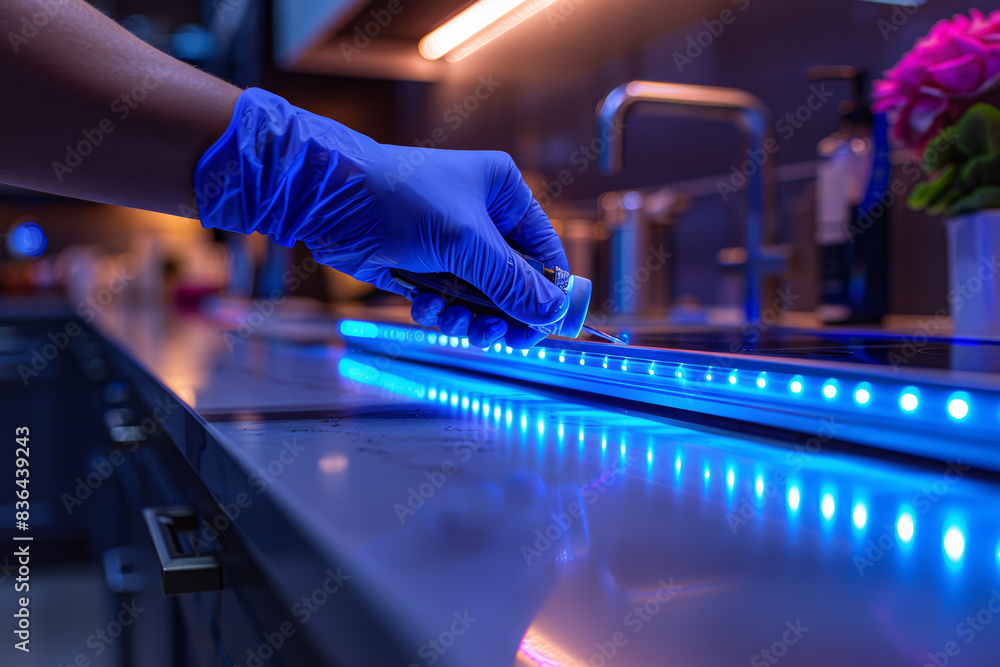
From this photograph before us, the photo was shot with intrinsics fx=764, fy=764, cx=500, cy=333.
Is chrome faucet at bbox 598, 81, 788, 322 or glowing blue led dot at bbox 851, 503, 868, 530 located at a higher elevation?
chrome faucet at bbox 598, 81, 788, 322

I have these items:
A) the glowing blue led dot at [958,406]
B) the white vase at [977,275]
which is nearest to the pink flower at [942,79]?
the white vase at [977,275]

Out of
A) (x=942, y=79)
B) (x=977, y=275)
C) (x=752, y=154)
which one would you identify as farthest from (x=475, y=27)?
(x=977, y=275)

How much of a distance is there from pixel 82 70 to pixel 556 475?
16.3 inches

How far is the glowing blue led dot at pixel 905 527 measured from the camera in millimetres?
292

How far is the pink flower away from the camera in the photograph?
0.81 meters

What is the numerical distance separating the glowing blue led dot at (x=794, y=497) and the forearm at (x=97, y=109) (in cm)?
47

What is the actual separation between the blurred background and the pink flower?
10.8 inches

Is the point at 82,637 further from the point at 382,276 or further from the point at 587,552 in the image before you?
the point at 587,552

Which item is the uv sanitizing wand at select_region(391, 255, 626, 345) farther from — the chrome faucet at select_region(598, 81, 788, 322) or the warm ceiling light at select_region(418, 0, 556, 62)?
the warm ceiling light at select_region(418, 0, 556, 62)

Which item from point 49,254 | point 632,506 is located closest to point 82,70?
point 632,506

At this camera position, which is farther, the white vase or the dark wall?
the dark wall

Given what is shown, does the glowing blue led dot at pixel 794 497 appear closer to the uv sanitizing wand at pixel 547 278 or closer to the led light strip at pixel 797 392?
the led light strip at pixel 797 392

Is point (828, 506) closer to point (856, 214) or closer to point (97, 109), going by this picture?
point (97, 109)

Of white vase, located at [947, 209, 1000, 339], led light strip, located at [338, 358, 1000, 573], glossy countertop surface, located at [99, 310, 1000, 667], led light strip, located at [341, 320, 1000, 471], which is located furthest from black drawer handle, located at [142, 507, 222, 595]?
white vase, located at [947, 209, 1000, 339]
